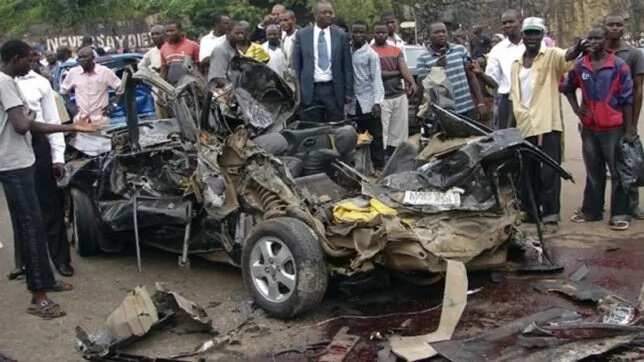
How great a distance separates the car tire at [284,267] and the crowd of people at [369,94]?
1.50 metres

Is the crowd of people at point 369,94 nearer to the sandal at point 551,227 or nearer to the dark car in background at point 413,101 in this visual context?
the sandal at point 551,227

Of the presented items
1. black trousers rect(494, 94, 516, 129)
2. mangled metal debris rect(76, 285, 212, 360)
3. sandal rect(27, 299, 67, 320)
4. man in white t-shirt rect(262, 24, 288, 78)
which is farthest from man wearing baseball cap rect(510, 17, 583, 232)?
sandal rect(27, 299, 67, 320)

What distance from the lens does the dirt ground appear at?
5398 millimetres

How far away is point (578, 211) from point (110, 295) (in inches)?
181

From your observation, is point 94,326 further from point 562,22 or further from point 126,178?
point 562,22

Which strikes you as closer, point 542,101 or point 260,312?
point 260,312

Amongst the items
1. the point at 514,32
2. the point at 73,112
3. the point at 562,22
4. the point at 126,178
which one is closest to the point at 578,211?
the point at 514,32

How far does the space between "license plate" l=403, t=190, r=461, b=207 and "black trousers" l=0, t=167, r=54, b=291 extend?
2.66 meters

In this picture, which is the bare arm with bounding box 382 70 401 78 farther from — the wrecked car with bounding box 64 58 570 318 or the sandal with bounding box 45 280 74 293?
the sandal with bounding box 45 280 74 293

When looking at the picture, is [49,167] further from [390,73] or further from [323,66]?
[390,73]

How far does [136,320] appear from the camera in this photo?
211 inches

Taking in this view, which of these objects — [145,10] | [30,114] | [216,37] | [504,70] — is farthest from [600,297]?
[145,10]

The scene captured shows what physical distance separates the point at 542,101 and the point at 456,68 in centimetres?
115

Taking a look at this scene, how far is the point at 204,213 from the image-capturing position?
6.62m
